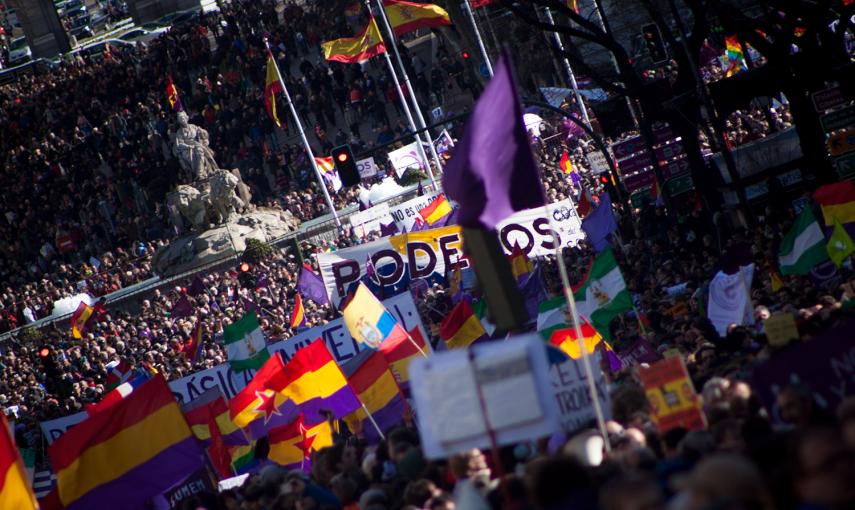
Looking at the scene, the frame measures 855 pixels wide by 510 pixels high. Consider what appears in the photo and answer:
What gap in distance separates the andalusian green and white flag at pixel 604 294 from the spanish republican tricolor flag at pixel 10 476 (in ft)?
23.8

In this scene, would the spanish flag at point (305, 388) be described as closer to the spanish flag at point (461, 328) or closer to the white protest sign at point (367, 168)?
the spanish flag at point (461, 328)

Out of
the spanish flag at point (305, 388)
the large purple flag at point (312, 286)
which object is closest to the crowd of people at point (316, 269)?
the spanish flag at point (305, 388)

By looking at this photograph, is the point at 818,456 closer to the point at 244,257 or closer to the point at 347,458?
the point at 347,458

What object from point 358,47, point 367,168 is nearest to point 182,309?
point 367,168

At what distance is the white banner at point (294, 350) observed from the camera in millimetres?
19328

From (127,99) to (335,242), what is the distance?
60.4 ft

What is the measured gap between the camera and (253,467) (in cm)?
1741

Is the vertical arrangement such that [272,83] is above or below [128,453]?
above

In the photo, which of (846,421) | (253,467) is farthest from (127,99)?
(846,421)

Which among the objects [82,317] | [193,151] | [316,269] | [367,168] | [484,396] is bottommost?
[316,269]

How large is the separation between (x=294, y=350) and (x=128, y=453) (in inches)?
281

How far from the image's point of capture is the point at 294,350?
20.6m

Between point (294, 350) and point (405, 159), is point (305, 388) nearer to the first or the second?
point (294, 350)

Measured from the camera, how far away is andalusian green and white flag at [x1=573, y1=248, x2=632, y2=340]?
16391 millimetres
